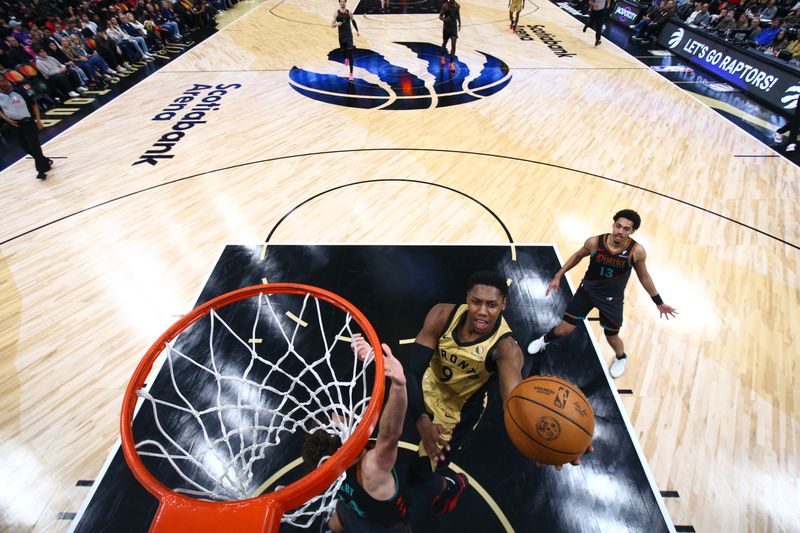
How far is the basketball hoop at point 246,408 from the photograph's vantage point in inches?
68.4

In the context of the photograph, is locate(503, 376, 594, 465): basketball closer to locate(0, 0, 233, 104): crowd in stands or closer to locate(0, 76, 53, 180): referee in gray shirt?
locate(0, 76, 53, 180): referee in gray shirt

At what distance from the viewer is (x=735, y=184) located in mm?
6520

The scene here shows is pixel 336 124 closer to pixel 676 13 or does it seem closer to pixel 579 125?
pixel 579 125

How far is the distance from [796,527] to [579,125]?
23.4 ft

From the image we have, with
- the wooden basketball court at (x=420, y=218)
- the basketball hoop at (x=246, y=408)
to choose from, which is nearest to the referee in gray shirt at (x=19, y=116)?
the wooden basketball court at (x=420, y=218)

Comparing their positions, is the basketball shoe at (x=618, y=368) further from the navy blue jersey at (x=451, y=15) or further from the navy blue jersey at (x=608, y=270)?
the navy blue jersey at (x=451, y=15)

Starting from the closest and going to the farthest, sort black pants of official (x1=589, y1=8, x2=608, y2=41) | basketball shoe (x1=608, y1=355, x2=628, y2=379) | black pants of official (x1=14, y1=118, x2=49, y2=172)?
basketball shoe (x1=608, y1=355, x2=628, y2=379)
black pants of official (x1=14, y1=118, x2=49, y2=172)
black pants of official (x1=589, y1=8, x2=608, y2=41)

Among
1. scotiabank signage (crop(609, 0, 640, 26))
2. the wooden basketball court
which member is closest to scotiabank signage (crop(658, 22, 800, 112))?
the wooden basketball court

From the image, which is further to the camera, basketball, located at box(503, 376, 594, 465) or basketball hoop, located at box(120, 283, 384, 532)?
basketball, located at box(503, 376, 594, 465)

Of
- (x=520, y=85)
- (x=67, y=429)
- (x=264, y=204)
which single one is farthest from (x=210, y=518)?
(x=520, y=85)

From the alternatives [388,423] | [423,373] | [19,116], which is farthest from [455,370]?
[19,116]

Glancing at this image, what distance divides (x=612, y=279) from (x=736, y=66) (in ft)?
34.3

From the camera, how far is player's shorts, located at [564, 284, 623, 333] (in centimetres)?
354

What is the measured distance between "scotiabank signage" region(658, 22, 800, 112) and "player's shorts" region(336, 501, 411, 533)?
36.3 ft
